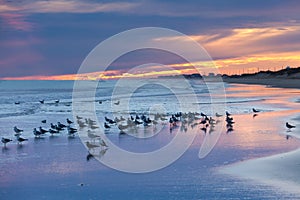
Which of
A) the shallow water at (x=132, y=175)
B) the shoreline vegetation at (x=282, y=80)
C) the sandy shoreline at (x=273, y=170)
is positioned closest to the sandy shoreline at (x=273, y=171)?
the sandy shoreline at (x=273, y=170)

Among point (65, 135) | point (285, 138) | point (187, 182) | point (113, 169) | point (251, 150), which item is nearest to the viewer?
point (187, 182)

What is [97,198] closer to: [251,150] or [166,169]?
[166,169]

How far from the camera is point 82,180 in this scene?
9453 millimetres

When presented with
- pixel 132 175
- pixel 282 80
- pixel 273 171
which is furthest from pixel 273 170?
pixel 282 80

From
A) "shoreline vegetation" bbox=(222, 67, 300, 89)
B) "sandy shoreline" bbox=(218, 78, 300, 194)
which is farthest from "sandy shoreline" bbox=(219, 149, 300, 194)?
"shoreline vegetation" bbox=(222, 67, 300, 89)

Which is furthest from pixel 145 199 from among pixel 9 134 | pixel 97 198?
pixel 9 134

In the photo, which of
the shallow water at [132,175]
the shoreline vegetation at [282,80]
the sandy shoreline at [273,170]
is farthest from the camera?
the shoreline vegetation at [282,80]

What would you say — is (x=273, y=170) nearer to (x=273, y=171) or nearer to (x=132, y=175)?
(x=273, y=171)

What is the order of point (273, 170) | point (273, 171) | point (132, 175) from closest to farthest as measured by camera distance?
point (132, 175) → point (273, 171) → point (273, 170)

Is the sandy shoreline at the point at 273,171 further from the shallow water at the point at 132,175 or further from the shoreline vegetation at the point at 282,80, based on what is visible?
the shoreline vegetation at the point at 282,80

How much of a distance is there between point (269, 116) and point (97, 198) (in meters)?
16.1

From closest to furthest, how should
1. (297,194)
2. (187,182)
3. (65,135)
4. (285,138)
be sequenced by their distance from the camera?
(297,194) → (187,182) → (285,138) → (65,135)

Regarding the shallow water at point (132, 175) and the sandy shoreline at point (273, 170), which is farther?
the sandy shoreline at point (273, 170)

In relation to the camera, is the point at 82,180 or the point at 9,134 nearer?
the point at 82,180
